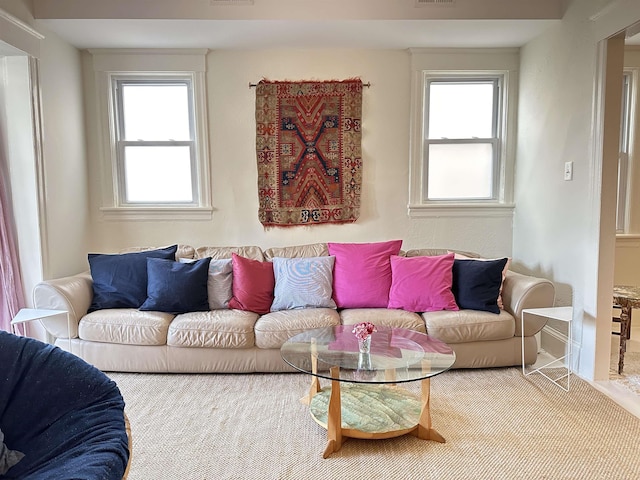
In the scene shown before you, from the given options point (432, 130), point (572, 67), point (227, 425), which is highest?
point (572, 67)

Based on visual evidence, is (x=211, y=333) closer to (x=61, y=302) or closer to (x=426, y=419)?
(x=61, y=302)

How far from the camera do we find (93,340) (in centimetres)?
283

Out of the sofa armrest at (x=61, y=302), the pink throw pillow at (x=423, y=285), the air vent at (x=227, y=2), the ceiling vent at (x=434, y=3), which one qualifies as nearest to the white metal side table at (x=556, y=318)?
the pink throw pillow at (x=423, y=285)

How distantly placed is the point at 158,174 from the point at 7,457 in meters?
2.72

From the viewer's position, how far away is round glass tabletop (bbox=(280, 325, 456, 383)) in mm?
1961

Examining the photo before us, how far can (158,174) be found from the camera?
147 inches

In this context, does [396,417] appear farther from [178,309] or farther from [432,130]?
[432,130]

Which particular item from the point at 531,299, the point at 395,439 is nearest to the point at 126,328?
the point at 395,439

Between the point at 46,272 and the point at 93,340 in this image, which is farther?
the point at 46,272

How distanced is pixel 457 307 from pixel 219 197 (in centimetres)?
208

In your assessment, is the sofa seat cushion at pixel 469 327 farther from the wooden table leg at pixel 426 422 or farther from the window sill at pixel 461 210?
the window sill at pixel 461 210

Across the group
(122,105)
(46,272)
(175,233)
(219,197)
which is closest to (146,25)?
(122,105)

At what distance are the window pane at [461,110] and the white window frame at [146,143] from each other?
6.32 ft

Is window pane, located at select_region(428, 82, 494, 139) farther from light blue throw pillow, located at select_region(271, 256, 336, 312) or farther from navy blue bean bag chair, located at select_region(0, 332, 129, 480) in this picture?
navy blue bean bag chair, located at select_region(0, 332, 129, 480)
